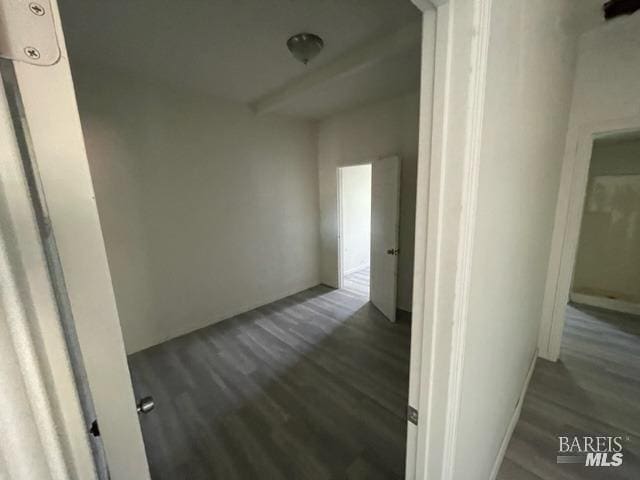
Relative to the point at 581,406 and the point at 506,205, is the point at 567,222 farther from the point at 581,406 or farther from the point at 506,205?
the point at 506,205

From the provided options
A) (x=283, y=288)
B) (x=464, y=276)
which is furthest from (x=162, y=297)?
(x=464, y=276)

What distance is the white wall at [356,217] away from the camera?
4807mm

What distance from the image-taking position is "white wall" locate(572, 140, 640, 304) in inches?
124

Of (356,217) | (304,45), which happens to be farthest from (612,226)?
(304,45)

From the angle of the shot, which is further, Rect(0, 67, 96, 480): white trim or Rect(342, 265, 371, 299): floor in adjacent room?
Rect(342, 265, 371, 299): floor in adjacent room

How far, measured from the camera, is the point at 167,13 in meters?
1.58

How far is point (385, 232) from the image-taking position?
3.21 metres

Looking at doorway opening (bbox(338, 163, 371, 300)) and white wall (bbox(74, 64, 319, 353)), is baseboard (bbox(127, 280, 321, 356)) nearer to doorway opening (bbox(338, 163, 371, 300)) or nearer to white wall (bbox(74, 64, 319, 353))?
white wall (bbox(74, 64, 319, 353))

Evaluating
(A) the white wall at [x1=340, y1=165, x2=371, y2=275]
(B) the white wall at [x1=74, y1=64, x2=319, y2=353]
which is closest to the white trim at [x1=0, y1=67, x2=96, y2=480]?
(B) the white wall at [x1=74, y1=64, x2=319, y2=353]

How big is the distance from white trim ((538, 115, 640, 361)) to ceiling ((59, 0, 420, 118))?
1.48 metres

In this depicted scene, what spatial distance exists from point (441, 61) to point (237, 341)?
289cm

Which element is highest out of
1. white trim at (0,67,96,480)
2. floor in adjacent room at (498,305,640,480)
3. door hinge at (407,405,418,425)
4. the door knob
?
white trim at (0,67,96,480)

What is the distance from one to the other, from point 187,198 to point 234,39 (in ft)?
5.23

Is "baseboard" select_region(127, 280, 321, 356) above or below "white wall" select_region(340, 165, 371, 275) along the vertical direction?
below
